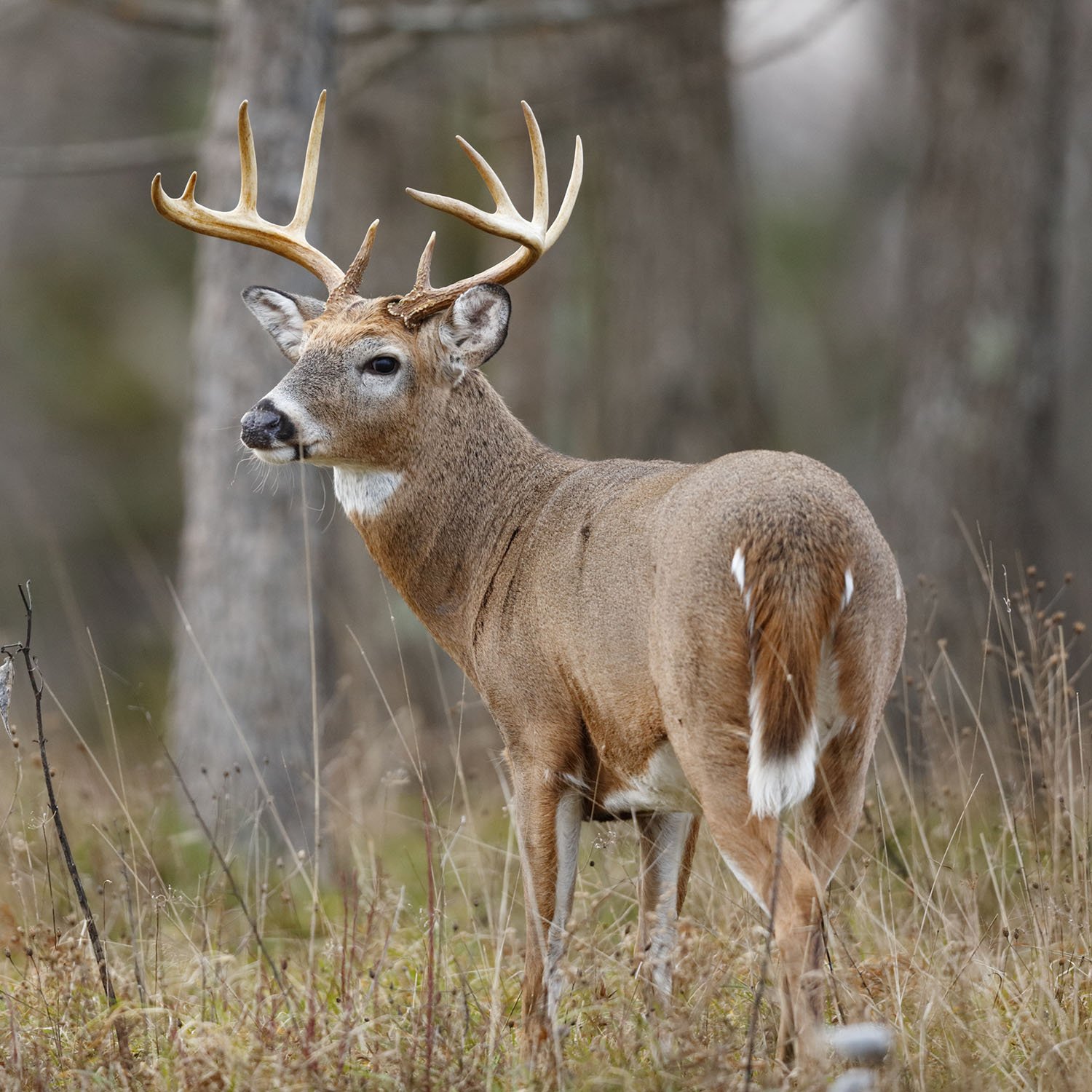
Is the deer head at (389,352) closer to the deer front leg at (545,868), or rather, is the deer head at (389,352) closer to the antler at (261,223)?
the antler at (261,223)

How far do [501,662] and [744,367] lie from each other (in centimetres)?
672

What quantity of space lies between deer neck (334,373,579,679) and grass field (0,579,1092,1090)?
758 mm

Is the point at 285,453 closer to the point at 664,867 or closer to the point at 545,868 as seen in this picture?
the point at 545,868

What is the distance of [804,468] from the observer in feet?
12.3

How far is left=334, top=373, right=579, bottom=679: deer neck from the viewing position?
4.78m

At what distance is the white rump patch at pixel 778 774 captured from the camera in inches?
137

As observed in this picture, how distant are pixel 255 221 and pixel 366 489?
111 centimetres

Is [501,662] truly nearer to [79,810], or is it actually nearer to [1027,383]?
[79,810]


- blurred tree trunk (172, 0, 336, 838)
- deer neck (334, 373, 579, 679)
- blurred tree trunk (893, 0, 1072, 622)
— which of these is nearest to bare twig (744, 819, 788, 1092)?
deer neck (334, 373, 579, 679)

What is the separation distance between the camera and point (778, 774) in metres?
3.48

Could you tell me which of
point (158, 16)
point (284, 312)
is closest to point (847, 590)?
point (284, 312)

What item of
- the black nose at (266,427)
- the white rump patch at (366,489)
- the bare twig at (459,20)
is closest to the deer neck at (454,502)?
the white rump patch at (366,489)

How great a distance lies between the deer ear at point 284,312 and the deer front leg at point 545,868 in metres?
1.96

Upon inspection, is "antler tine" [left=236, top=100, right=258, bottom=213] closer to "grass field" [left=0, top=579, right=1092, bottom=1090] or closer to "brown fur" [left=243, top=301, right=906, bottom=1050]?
"brown fur" [left=243, top=301, right=906, bottom=1050]
